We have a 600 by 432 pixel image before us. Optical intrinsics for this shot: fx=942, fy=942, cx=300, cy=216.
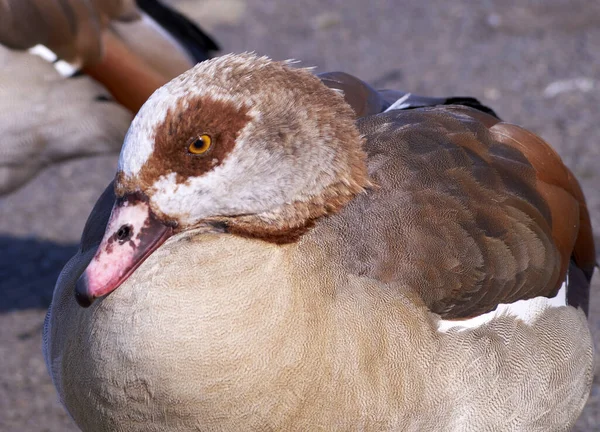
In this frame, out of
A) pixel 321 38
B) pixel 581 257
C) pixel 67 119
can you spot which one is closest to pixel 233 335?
pixel 581 257

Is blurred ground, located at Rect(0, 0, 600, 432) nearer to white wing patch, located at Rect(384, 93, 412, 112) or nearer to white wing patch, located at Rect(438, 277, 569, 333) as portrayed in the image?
white wing patch, located at Rect(438, 277, 569, 333)

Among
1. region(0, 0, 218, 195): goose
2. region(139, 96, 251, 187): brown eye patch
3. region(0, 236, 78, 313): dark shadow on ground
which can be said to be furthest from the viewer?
region(0, 236, 78, 313): dark shadow on ground

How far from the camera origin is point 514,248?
2.64m

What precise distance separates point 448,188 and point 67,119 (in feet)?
6.74

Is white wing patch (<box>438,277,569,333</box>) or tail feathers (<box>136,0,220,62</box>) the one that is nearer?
white wing patch (<box>438,277,569,333</box>)

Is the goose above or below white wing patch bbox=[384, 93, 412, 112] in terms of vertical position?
below

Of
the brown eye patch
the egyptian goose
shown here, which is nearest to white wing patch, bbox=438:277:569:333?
the egyptian goose

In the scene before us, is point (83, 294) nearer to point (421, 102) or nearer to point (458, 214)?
point (458, 214)

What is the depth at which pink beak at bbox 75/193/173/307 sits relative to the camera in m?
2.15

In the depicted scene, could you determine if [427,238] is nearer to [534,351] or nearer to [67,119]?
[534,351]

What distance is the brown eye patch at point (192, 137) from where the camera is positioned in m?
2.11

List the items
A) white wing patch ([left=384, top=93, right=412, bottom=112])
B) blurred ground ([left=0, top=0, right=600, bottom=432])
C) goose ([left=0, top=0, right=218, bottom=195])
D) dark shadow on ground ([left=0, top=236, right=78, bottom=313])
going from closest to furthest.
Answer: white wing patch ([left=384, top=93, right=412, bottom=112])
goose ([left=0, top=0, right=218, bottom=195])
blurred ground ([left=0, top=0, right=600, bottom=432])
dark shadow on ground ([left=0, top=236, right=78, bottom=313])

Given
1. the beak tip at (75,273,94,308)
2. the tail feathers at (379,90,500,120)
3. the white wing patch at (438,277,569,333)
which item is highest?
the beak tip at (75,273,94,308)

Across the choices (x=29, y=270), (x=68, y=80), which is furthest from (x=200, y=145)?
(x=29, y=270)
